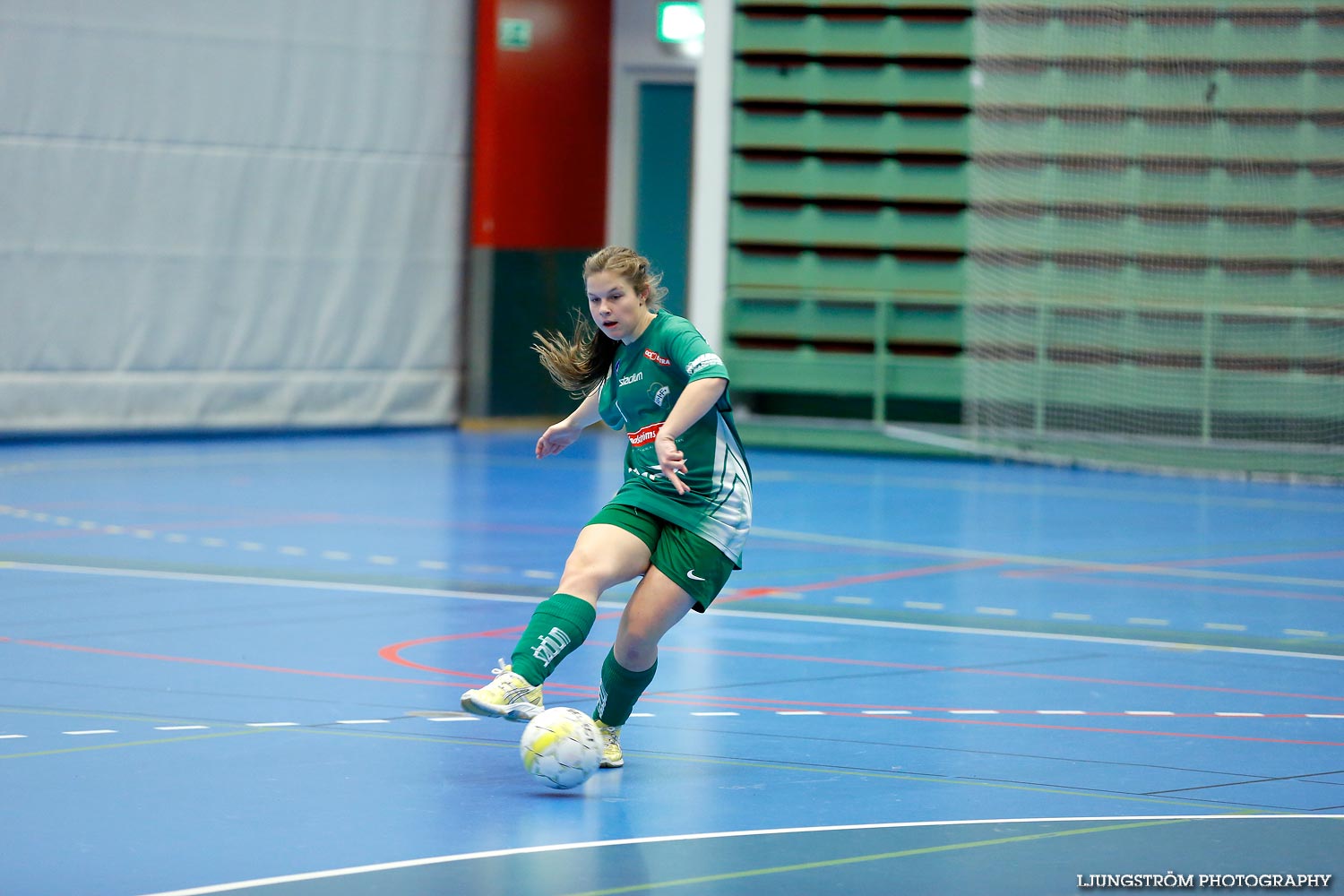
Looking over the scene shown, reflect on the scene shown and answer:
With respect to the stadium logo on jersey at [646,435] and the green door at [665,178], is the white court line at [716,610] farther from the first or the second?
the green door at [665,178]

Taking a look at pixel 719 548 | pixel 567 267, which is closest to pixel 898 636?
pixel 719 548

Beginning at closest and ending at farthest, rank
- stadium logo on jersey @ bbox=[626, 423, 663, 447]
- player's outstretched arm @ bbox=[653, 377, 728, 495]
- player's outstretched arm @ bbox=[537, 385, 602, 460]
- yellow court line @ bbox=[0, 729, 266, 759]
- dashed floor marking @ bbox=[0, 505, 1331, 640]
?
player's outstretched arm @ bbox=[653, 377, 728, 495], yellow court line @ bbox=[0, 729, 266, 759], stadium logo on jersey @ bbox=[626, 423, 663, 447], player's outstretched arm @ bbox=[537, 385, 602, 460], dashed floor marking @ bbox=[0, 505, 1331, 640]

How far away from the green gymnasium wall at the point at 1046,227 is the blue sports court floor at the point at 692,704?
3643 mm

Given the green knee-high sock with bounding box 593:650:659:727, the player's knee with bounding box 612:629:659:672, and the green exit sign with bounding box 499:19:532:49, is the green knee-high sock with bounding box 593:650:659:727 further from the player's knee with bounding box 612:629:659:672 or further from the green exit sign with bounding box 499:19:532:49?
the green exit sign with bounding box 499:19:532:49

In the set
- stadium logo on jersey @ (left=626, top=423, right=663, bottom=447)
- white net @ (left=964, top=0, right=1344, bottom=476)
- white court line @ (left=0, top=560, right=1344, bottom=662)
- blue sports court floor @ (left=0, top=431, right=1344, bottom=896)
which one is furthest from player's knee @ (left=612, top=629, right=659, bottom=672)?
white net @ (left=964, top=0, right=1344, bottom=476)

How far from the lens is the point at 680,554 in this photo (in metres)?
5.94

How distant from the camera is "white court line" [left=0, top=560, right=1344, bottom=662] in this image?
Result: 28.5 ft

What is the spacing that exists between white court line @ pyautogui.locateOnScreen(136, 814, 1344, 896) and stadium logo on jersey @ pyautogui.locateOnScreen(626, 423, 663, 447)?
1384mm

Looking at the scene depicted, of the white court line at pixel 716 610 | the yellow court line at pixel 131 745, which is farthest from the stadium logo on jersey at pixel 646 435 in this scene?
the white court line at pixel 716 610

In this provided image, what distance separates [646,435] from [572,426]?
1.21ft

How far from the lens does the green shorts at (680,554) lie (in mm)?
5922

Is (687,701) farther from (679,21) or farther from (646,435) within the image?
(679,21)

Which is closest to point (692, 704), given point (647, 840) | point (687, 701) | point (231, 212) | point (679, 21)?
point (687, 701)

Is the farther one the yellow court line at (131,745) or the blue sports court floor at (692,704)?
the yellow court line at (131,745)
